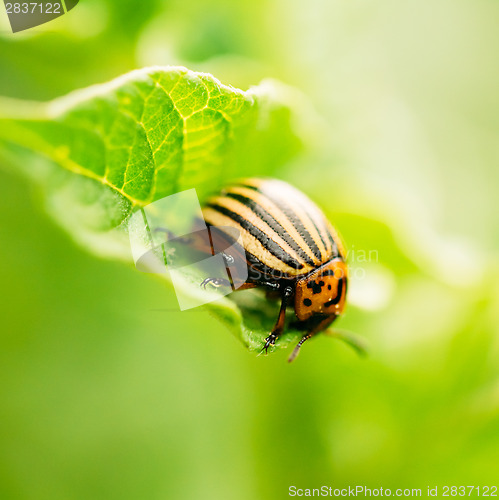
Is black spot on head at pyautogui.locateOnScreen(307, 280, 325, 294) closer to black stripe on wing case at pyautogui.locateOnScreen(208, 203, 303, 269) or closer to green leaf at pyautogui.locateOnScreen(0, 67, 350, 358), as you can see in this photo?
black stripe on wing case at pyautogui.locateOnScreen(208, 203, 303, 269)

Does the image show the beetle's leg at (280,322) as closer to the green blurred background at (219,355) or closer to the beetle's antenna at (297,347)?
the beetle's antenna at (297,347)

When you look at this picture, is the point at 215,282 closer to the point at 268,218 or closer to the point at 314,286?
the point at 268,218

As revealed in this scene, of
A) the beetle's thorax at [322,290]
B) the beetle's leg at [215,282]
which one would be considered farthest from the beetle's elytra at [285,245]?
the beetle's leg at [215,282]

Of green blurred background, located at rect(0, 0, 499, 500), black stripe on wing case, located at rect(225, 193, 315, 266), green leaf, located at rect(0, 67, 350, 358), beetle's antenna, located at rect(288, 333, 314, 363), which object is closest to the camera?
green leaf, located at rect(0, 67, 350, 358)

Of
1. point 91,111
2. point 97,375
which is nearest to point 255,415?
point 97,375

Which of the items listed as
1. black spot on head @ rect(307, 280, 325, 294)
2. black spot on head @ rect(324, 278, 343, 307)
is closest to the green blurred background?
black spot on head @ rect(324, 278, 343, 307)

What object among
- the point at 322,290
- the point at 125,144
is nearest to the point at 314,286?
the point at 322,290
